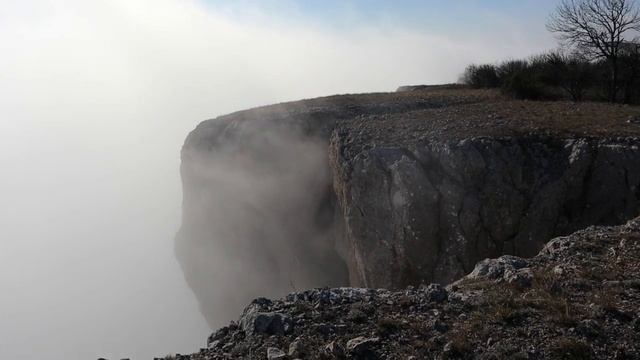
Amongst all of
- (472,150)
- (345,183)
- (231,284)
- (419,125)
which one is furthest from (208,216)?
(472,150)

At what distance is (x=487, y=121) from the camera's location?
15352 mm

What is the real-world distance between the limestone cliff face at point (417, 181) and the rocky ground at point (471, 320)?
5.41 meters

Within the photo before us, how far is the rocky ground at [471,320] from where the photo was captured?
560cm

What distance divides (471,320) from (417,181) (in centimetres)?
808

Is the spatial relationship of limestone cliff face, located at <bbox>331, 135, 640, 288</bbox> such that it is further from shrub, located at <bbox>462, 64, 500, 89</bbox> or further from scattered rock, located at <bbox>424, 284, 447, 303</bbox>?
shrub, located at <bbox>462, 64, 500, 89</bbox>

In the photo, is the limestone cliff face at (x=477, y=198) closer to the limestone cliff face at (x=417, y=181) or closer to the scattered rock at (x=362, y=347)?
the limestone cliff face at (x=417, y=181)

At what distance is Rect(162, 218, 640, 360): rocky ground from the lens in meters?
5.60

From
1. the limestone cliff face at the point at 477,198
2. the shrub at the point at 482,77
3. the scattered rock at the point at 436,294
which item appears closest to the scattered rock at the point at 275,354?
the scattered rock at the point at 436,294

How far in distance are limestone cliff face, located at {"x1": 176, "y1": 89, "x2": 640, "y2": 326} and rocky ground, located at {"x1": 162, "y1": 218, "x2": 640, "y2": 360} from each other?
541cm

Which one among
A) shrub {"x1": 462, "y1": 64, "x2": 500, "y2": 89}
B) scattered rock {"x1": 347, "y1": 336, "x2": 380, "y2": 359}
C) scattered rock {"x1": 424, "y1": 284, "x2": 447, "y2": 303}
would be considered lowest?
scattered rock {"x1": 347, "y1": 336, "x2": 380, "y2": 359}

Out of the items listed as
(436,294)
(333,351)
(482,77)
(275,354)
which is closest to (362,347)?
(333,351)

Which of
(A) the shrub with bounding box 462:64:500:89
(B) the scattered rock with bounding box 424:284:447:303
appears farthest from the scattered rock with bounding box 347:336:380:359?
(A) the shrub with bounding box 462:64:500:89

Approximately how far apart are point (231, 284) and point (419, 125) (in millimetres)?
12696

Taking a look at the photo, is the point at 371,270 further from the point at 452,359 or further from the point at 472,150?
the point at 452,359
